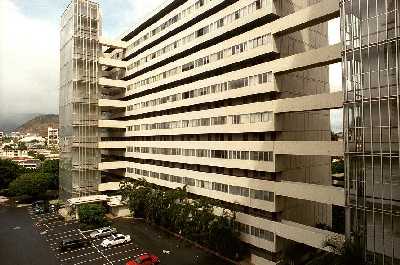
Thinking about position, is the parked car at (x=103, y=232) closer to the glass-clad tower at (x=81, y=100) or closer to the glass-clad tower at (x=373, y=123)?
the glass-clad tower at (x=81, y=100)

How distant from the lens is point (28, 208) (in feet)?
264

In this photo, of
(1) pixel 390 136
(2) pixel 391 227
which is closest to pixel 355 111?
(1) pixel 390 136

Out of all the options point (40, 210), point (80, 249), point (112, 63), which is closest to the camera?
point (80, 249)

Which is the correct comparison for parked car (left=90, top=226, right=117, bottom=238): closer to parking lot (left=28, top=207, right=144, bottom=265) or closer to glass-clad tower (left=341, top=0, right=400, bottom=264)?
parking lot (left=28, top=207, right=144, bottom=265)

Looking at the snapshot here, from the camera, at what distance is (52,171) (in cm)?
9612

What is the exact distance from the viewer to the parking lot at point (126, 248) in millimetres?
46797

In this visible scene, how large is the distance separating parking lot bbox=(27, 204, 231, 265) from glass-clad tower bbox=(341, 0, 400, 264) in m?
21.2

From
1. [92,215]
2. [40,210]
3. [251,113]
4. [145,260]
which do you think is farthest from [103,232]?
[251,113]

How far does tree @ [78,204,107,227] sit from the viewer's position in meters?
61.5

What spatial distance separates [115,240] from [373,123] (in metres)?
40.3

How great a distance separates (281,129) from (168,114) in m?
30.4

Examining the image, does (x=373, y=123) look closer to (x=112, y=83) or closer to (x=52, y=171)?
(x=112, y=83)

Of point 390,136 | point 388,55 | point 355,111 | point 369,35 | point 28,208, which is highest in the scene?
point 369,35

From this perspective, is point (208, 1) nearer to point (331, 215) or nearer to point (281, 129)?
point (281, 129)
